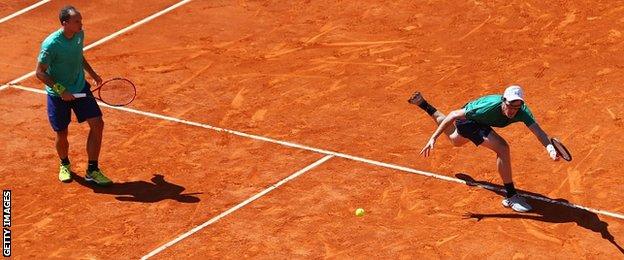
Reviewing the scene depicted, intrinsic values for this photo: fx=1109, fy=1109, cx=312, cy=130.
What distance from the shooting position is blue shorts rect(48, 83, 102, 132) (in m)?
13.4

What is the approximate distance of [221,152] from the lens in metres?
14.5

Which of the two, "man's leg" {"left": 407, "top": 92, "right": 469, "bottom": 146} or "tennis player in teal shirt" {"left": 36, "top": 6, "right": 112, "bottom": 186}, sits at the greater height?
"tennis player in teal shirt" {"left": 36, "top": 6, "right": 112, "bottom": 186}

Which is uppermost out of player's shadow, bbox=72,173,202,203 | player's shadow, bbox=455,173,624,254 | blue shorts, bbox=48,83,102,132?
blue shorts, bbox=48,83,102,132

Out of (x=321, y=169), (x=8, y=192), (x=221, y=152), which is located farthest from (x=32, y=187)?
(x=321, y=169)

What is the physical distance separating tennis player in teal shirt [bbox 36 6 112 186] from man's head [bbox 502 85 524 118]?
4882 millimetres

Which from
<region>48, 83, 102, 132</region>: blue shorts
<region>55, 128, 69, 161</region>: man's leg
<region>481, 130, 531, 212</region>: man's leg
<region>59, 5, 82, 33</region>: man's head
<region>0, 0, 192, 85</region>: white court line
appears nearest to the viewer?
<region>481, 130, 531, 212</region>: man's leg

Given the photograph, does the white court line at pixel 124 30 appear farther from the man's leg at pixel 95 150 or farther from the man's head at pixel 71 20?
the man's head at pixel 71 20

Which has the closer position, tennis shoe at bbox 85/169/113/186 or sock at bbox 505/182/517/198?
sock at bbox 505/182/517/198

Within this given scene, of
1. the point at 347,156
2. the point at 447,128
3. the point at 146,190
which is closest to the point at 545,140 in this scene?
the point at 447,128

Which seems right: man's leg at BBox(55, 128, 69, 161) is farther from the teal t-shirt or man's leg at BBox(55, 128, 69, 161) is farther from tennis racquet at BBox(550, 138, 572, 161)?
tennis racquet at BBox(550, 138, 572, 161)

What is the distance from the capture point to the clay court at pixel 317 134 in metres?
12.5

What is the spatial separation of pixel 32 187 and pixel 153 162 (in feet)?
5.09

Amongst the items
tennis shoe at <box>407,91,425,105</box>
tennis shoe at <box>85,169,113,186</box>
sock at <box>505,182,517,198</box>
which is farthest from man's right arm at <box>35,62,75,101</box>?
sock at <box>505,182,517,198</box>

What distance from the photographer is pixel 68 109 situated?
1349cm
